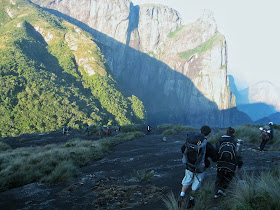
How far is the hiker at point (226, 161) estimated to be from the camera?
4961 millimetres

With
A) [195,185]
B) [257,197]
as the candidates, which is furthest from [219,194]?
[257,197]

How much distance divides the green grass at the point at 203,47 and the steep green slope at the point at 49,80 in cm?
9183

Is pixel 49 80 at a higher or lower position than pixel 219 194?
higher

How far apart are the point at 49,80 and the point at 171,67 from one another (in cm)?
12467

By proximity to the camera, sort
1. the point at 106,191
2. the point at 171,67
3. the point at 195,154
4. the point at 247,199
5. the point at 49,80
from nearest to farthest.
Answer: the point at 247,199 < the point at 195,154 < the point at 106,191 < the point at 49,80 < the point at 171,67

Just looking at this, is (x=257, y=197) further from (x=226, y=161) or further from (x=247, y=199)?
(x=226, y=161)

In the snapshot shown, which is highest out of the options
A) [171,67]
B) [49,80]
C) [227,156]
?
[171,67]

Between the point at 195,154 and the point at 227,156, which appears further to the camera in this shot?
the point at 227,156

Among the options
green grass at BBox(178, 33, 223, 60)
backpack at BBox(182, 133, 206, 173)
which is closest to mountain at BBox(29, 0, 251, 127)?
green grass at BBox(178, 33, 223, 60)

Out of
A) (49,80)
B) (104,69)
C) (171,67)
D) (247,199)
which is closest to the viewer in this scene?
(247,199)

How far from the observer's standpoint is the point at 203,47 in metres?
173

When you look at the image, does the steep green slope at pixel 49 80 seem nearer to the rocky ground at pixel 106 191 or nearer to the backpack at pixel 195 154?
the rocky ground at pixel 106 191

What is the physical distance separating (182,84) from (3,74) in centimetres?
13630

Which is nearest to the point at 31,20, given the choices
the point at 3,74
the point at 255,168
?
the point at 3,74
